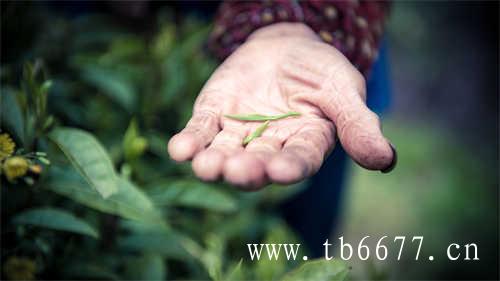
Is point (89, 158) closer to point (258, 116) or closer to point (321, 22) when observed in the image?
point (258, 116)

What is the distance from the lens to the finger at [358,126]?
0.88 m

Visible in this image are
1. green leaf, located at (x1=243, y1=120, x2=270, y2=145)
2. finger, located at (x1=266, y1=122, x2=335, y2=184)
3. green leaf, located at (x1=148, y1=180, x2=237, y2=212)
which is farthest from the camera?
green leaf, located at (x1=148, y1=180, x2=237, y2=212)

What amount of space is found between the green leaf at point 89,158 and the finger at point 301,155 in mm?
322

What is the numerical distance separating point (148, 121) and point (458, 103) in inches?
129

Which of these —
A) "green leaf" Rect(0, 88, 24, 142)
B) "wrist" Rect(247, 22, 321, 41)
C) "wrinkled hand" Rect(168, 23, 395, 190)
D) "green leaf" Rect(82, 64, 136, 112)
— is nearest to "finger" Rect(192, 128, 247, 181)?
"wrinkled hand" Rect(168, 23, 395, 190)

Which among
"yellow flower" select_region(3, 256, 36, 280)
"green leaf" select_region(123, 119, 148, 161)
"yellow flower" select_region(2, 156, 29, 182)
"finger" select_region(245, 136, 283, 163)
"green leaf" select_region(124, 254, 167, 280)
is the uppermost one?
"finger" select_region(245, 136, 283, 163)

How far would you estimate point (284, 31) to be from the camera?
3.73 feet

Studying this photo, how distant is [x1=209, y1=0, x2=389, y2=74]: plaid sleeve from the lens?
115cm

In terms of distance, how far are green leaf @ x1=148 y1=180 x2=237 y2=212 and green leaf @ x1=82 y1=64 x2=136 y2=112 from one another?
35 centimetres

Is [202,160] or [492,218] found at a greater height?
[202,160]

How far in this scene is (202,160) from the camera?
2.82 ft

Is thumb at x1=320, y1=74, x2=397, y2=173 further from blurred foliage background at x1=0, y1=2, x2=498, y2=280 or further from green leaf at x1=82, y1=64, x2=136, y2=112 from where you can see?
green leaf at x1=82, y1=64, x2=136, y2=112

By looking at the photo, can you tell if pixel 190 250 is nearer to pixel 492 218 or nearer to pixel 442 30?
pixel 492 218

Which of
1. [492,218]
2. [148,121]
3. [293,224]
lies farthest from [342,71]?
[492,218]
